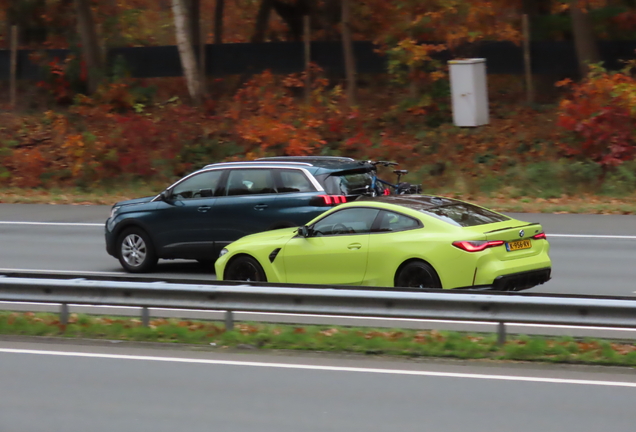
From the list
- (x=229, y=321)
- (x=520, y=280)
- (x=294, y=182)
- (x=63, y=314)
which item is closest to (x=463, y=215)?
(x=520, y=280)

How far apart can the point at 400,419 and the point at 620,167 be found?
1759 centimetres

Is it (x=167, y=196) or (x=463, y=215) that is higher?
(x=167, y=196)

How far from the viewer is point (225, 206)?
586 inches

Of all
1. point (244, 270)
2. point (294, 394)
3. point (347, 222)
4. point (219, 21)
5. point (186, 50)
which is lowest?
point (294, 394)

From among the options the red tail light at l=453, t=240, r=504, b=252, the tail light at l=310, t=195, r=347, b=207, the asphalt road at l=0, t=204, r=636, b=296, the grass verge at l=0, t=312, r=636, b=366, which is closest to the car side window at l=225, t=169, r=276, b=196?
the tail light at l=310, t=195, r=347, b=207

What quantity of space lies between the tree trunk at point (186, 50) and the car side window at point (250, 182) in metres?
16.2

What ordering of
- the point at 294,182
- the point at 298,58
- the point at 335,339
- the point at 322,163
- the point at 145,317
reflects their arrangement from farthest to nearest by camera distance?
the point at 298,58, the point at 322,163, the point at 294,182, the point at 145,317, the point at 335,339

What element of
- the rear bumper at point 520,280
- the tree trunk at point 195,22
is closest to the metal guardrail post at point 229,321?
the rear bumper at point 520,280

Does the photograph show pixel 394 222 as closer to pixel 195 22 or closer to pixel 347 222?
pixel 347 222

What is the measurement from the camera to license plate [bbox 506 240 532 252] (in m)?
11.2

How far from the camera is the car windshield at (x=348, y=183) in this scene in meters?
A: 14.1

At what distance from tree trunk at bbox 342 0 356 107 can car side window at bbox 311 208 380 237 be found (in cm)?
1790

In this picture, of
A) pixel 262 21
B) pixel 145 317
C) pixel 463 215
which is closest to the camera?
pixel 145 317

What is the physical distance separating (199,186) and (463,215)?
518 centimetres
